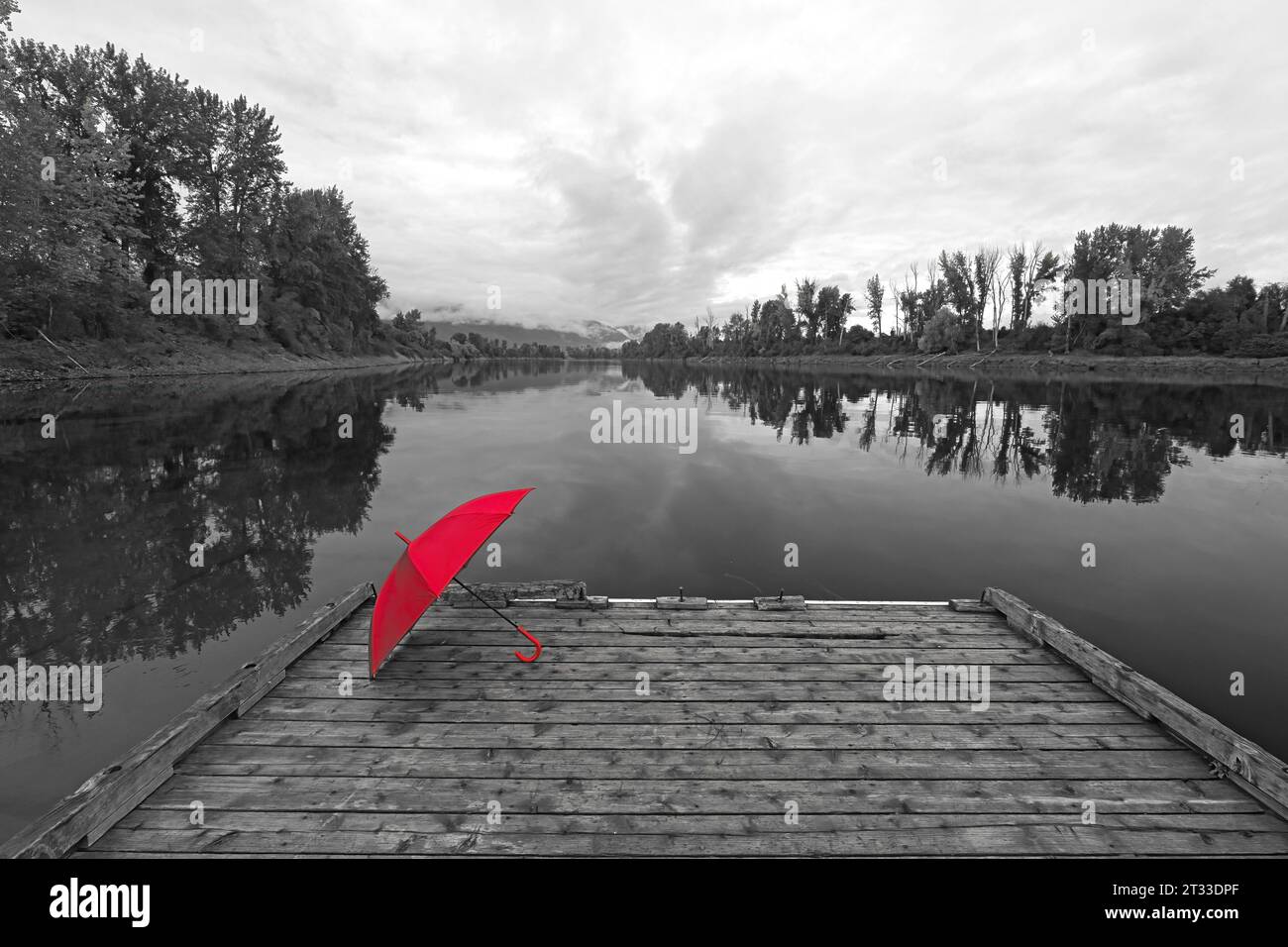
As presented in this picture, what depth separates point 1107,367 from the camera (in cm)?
7850

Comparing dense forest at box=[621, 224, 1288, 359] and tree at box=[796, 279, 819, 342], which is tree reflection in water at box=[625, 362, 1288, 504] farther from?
tree at box=[796, 279, 819, 342]

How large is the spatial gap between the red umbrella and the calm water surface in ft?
10.5

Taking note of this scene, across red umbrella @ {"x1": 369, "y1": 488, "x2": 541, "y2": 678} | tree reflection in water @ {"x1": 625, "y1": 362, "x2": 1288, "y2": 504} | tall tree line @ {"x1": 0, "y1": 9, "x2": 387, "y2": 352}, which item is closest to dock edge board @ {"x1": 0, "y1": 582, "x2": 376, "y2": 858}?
red umbrella @ {"x1": 369, "y1": 488, "x2": 541, "y2": 678}

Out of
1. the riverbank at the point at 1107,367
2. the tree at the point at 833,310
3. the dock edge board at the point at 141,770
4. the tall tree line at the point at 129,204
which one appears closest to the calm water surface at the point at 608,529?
the dock edge board at the point at 141,770

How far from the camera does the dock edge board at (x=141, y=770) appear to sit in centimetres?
361

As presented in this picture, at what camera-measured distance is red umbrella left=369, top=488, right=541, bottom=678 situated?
566cm

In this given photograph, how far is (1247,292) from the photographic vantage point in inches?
3310

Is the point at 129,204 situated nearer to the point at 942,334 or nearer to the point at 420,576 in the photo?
the point at 420,576

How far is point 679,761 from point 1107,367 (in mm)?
104104

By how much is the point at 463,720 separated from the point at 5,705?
19.6ft

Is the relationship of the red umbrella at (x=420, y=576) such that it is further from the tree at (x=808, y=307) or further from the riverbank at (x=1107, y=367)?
the tree at (x=808, y=307)

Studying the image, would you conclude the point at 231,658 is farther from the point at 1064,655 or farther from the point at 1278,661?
the point at 1278,661

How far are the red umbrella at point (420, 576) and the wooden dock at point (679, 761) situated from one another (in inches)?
35.3
